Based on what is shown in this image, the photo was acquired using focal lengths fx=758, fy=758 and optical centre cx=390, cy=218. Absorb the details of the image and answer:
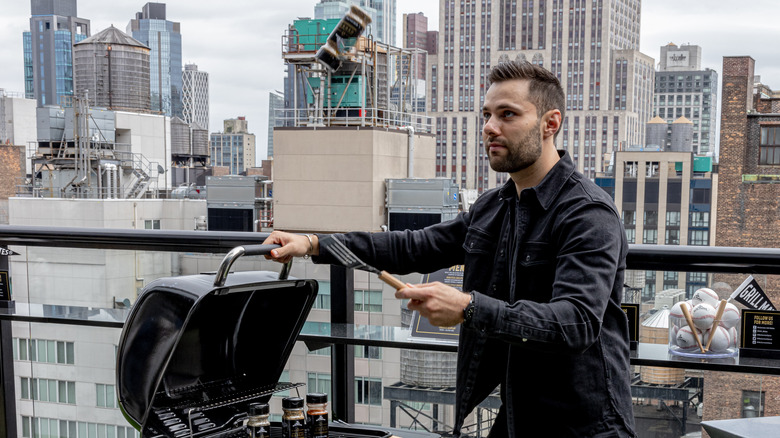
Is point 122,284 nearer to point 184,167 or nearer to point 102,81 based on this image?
point 102,81

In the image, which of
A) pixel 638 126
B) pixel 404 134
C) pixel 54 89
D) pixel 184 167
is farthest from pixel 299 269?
pixel 54 89

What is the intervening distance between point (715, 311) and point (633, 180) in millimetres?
66220

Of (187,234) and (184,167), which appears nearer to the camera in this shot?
(187,234)

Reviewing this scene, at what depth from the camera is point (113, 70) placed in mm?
45156

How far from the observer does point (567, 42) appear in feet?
318

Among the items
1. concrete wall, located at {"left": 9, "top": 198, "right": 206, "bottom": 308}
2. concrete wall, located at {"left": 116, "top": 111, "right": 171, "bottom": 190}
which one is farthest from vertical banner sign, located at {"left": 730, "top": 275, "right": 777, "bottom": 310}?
concrete wall, located at {"left": 116, "top": 111, "right": 171, "bottom": 190}

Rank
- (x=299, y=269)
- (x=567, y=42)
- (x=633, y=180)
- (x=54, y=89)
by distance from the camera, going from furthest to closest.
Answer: (x=54, y=89)
(x=567, y=42)
(x=633, y=180)
(x=299, y=269)

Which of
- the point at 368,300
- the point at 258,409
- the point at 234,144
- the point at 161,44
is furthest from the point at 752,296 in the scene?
the point at 161,44

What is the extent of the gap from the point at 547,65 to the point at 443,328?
99078 mm

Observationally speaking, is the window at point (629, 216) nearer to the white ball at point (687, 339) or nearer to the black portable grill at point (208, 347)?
the white ball at point (687, 339)

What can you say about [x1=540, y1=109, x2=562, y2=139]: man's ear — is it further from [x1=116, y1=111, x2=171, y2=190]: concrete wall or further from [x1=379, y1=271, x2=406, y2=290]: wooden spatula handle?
[x1=116, y1=111, x2=171, y2=190]: concrete wall

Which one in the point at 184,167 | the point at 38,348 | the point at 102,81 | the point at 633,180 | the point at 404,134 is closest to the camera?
the point at 38,348

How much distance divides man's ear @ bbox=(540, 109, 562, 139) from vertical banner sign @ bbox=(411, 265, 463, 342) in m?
0.99

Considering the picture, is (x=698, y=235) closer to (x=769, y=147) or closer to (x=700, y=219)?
(x=700, y=219)
